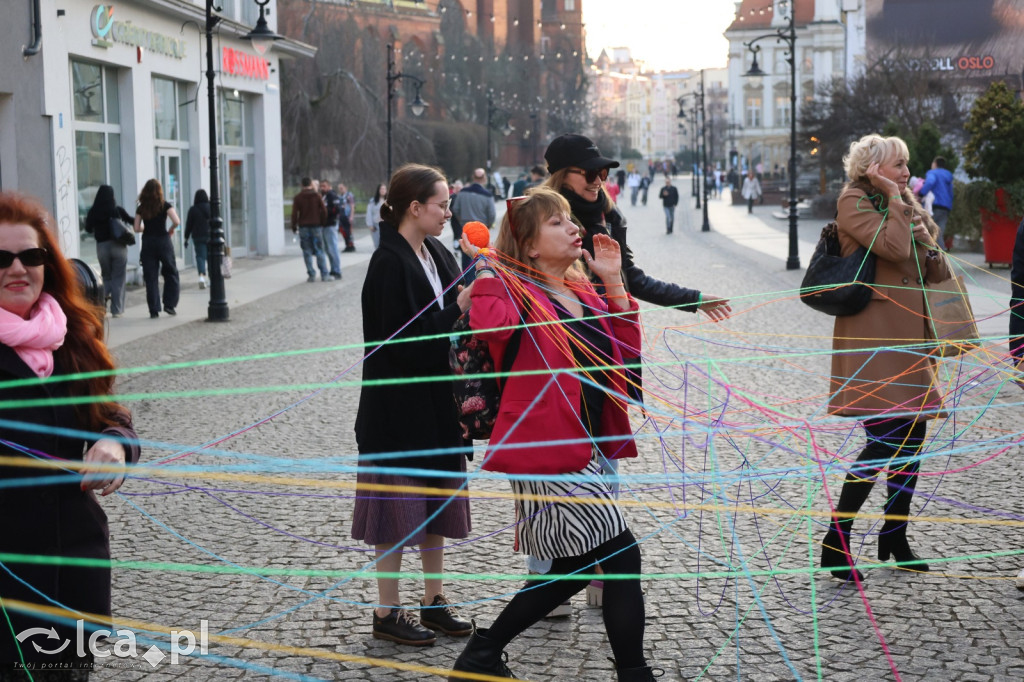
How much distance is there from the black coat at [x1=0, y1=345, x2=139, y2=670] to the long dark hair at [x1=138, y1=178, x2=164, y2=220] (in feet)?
45.4

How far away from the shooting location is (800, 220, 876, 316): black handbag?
5004 mm

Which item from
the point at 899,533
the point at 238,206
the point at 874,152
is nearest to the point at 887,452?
the point at 899,533

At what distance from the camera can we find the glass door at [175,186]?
895 inches

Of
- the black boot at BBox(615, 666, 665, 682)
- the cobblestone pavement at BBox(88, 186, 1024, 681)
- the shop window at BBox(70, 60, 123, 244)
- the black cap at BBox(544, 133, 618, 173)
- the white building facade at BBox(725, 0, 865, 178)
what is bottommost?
the cobblestone pavement at BBox(88, 186, 1024, 681)

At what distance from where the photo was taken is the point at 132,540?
224 inches

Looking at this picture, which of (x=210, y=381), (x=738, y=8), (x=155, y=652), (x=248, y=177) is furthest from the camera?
(x=738, y=8)

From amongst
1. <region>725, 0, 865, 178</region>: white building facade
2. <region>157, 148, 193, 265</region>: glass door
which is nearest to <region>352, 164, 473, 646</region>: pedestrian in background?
<region>157, 148, 193, 265</region>: glass door

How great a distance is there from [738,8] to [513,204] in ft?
348

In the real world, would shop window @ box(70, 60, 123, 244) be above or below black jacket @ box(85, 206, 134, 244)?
above

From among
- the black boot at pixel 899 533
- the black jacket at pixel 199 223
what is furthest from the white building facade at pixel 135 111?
the black boot at pixel 899 533

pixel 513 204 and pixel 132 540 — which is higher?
pixel 513 204

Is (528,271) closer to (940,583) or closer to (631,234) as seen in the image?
(940,583)

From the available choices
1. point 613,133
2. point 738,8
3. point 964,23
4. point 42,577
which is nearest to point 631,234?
point 964,23

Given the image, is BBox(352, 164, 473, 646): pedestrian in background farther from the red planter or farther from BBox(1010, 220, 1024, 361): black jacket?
the red planter
